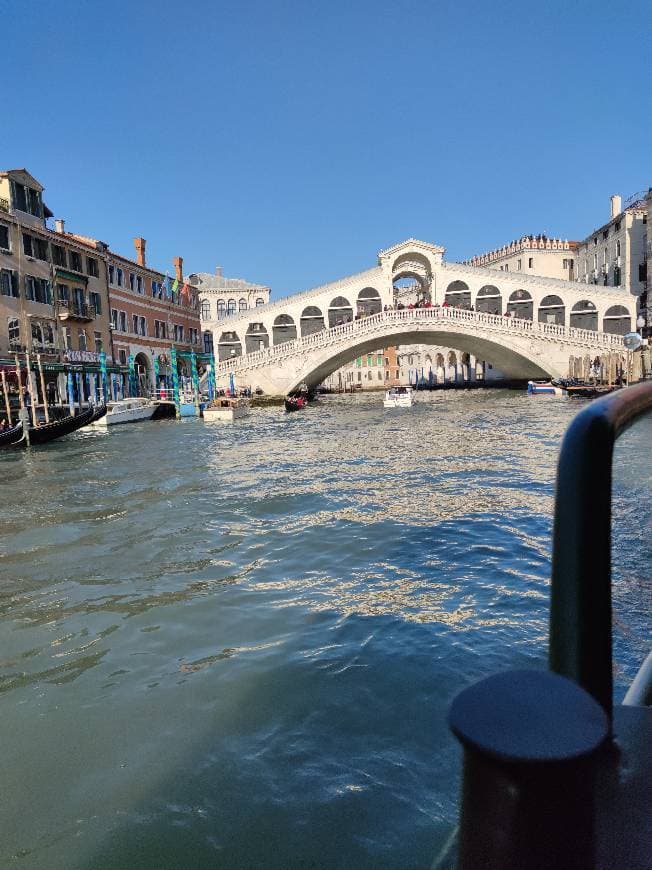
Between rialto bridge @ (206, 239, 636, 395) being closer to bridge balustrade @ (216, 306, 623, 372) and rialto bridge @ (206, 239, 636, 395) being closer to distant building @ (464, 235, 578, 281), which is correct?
bridge balustrade @ (216, 306, 623, 372)

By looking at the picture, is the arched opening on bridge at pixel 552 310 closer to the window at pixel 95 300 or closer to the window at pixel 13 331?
the window at pixel 95 300

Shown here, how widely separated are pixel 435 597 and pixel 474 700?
3.04 meters

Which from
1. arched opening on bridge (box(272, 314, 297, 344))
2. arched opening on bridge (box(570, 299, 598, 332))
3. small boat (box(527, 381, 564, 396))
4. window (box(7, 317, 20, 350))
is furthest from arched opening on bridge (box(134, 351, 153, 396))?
arched opening on bridge (box(570, 299, 598, 332))

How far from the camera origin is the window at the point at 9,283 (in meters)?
18.0

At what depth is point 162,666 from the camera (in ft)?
9.01

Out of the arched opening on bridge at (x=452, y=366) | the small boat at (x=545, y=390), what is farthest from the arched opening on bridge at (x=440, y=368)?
the small boat at (x=545, y=390)

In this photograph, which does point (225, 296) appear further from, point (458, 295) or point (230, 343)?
point (458, 295)

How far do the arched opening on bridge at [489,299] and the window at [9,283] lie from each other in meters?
21.8

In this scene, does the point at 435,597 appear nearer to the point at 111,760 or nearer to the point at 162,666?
the point at 162,666

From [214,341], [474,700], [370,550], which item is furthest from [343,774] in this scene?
[214,341]

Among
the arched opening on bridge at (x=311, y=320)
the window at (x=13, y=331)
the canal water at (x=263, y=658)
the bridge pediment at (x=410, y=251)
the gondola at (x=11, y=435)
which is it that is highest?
the bridge pediment at (x=410, y=251)

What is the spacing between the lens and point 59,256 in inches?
826

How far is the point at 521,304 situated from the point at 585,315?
10.5 ft

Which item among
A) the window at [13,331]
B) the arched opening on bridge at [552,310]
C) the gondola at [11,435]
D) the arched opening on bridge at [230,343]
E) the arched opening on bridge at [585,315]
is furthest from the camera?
the arched opening on bridge at [230,343]
